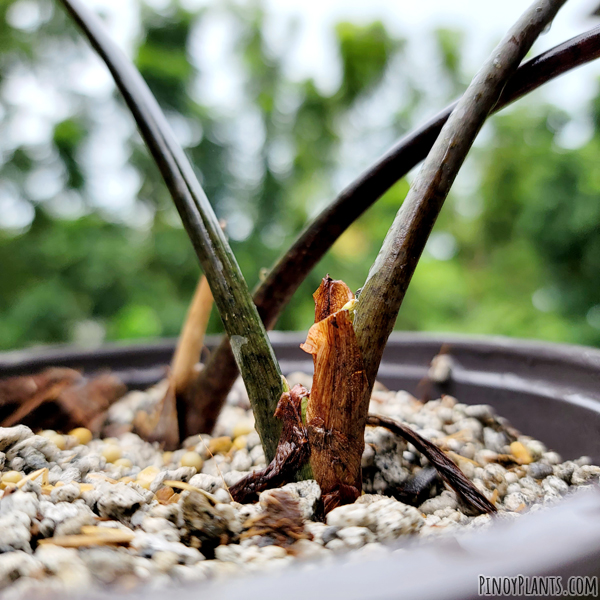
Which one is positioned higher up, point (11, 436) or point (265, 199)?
point (265, 199)

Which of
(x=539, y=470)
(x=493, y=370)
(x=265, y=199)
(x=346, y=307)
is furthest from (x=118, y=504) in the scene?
(x=265, y=199)

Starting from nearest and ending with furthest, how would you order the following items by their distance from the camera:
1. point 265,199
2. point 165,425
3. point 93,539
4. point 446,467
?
point 93,539 → point 446,467 → point 165,425 → point 265,199

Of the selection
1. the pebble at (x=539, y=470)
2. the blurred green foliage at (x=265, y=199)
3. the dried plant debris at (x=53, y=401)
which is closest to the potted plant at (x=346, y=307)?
the pebble at (x=539, y=470)

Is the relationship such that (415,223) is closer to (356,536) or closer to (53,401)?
(356,536)

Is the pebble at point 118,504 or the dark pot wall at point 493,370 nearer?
the pebble at point 118,504

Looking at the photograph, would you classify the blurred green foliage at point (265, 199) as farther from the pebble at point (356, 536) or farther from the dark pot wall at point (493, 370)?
the pebble at point (356, 536)

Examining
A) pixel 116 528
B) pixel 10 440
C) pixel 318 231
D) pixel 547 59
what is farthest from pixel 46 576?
pixel 547 59

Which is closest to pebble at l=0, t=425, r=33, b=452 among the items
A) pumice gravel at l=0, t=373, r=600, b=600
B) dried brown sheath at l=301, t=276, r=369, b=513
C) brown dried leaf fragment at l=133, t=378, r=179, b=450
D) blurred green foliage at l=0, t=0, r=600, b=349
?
pumice gravel at l=0, t=373, r=600, b=600
